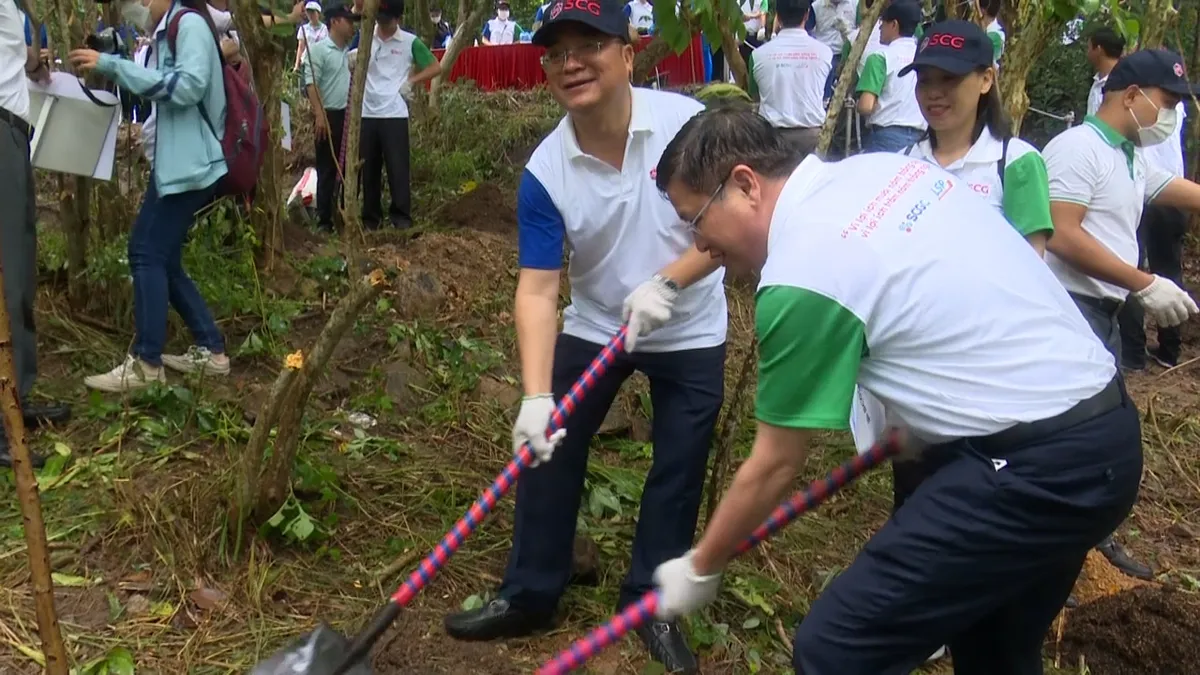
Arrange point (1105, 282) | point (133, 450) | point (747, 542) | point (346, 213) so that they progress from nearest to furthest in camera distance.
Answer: point (747, 542) → point (1105, 282) → point (346, 213) → point (133, 450)

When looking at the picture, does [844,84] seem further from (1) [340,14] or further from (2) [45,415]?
(1) [340,14]

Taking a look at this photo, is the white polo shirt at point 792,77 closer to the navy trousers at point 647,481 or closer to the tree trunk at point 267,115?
the tree trunk at point 267,115

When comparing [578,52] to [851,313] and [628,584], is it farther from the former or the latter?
[628,584]

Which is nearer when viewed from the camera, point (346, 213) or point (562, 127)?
point (562, 127)

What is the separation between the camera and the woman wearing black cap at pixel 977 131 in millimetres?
2637

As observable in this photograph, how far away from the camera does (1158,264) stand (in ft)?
19.0

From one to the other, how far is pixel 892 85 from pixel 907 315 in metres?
4.85

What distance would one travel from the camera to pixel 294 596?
2973mm

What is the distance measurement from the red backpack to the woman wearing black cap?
2.69m

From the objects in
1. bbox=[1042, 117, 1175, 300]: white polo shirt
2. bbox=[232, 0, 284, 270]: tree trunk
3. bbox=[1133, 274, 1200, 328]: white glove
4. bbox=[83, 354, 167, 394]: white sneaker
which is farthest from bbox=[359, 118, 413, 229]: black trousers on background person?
bbox=[1133, 274, 1200, 328]: white glove

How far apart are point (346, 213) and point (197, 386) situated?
3.87ft

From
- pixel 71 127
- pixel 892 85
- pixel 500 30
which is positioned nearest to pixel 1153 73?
pixel 892 85

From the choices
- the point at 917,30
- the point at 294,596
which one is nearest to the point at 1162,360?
the point at 917,30

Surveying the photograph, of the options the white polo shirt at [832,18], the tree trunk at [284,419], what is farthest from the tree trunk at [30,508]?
the white polo shirt at [832,18]
